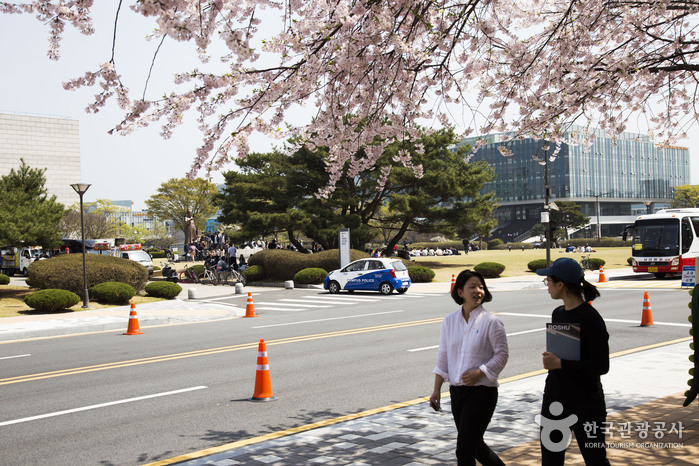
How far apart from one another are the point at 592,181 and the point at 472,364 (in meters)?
133

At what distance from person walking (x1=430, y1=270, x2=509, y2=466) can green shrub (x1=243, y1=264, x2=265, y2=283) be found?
3020 centimetres

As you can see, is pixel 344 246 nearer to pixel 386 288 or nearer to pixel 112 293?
pixel 386 288

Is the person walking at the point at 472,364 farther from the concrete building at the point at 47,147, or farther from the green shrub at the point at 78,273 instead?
the concrete building at the point at 47,147

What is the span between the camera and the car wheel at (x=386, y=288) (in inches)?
1032

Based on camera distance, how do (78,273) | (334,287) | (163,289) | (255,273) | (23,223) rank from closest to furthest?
(78,273), (23,223), (163,289), (334,287), (255,273)

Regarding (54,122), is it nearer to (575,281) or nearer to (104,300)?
(104,300)

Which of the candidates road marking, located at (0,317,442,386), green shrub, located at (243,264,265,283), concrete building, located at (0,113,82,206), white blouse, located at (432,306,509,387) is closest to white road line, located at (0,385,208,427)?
road marking, located at (0,317,442,386)

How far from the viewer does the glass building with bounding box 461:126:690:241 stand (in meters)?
125

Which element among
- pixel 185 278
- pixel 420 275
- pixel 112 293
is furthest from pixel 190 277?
pixel 112 293

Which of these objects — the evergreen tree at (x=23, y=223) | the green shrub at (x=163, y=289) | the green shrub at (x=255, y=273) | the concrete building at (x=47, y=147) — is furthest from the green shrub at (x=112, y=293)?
the concrete building at (x=47, y=147)

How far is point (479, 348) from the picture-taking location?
4.53 m

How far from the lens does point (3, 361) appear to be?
12.3 meters

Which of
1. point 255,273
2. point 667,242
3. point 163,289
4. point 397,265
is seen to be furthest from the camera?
point 255,273

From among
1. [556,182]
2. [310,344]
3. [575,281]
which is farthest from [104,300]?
[556,182]
